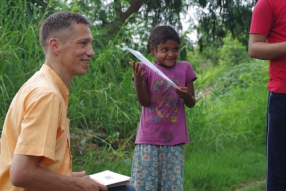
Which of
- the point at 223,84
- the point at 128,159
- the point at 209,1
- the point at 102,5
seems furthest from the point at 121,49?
the point at 223,84

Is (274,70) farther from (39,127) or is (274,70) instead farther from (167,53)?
(39,127)

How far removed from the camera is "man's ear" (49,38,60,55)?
2562mm

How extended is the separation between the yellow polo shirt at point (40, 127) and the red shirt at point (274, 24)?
1.57 metres

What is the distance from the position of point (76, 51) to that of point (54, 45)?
0.11m

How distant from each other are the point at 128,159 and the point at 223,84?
18.2ft

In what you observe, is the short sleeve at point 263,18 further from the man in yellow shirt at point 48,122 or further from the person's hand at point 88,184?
the person's hand at point 88,184

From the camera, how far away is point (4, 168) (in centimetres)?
246

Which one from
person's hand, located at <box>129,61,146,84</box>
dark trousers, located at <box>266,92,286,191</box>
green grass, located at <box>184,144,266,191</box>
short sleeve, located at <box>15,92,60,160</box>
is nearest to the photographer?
short sleeve, located at <box>15,92,60,160</box>

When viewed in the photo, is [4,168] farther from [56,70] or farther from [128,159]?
[128,159]

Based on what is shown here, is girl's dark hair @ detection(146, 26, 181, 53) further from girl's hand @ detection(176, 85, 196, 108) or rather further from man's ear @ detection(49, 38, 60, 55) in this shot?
man's ear @ detection(49, 38, 60, 55)

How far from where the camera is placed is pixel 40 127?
7.53ft

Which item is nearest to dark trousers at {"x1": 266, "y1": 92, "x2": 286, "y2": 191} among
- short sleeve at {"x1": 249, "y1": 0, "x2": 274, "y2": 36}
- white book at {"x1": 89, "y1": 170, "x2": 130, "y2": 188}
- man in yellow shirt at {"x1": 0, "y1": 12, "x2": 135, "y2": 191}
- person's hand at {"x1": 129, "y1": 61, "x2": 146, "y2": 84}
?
short sleeve at {"x1": 249, "y1": 0, "x2": 274, "y2": 36}

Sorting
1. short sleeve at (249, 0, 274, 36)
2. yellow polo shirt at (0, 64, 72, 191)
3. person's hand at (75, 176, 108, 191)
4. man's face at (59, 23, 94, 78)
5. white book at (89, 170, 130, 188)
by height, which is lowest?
white book at (89, 170, 130, 188)

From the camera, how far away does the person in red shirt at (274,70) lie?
3469 millimetres
